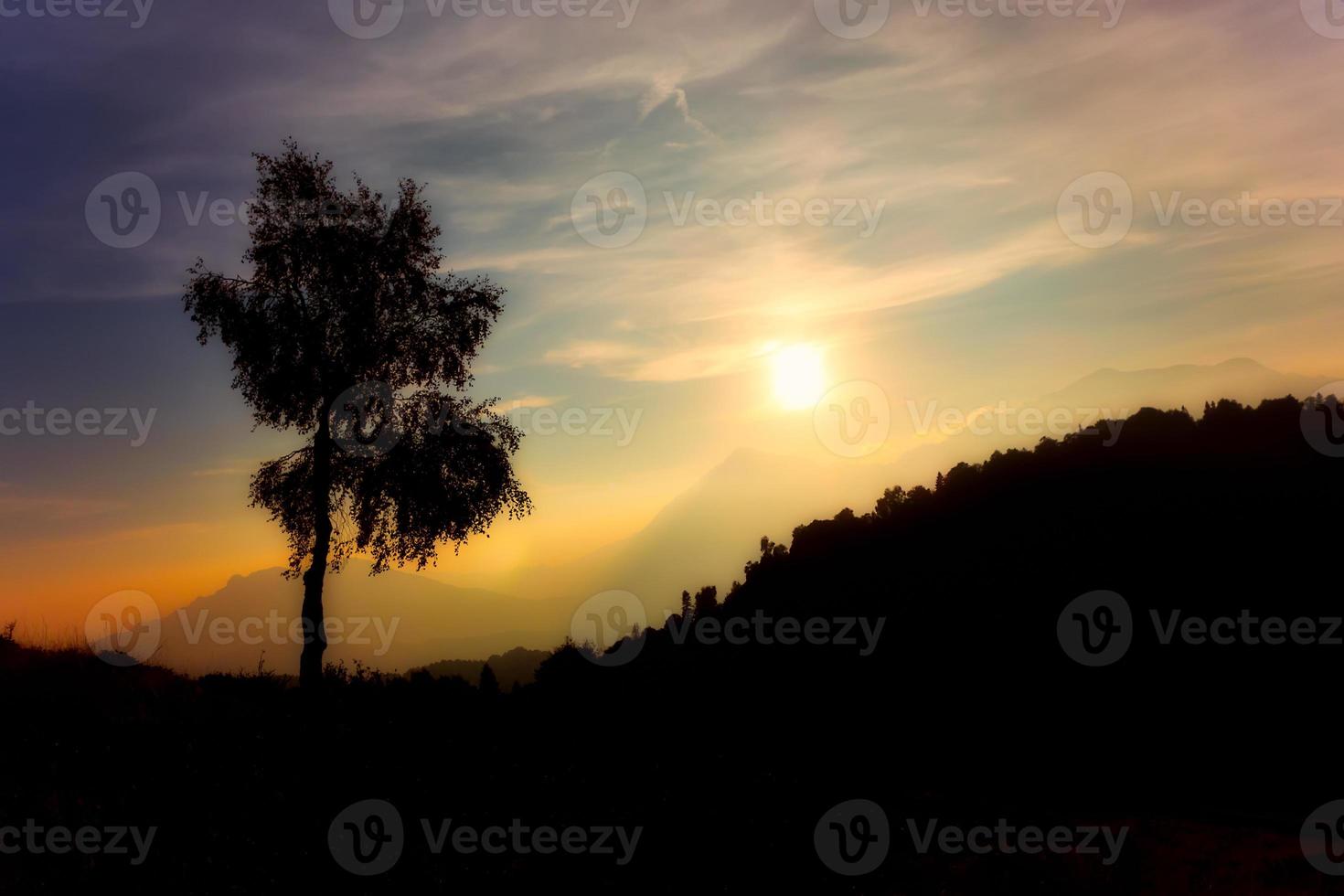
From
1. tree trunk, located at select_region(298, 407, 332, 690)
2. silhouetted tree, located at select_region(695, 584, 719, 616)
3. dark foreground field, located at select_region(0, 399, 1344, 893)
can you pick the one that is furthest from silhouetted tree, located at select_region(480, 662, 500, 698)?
silhouetted tree, located at select_region(695, 584, 719, 616)

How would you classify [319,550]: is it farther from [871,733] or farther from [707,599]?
[871,733]

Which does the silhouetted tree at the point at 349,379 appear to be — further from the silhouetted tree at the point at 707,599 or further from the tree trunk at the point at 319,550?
the silhouetted tree at the point at 707,599

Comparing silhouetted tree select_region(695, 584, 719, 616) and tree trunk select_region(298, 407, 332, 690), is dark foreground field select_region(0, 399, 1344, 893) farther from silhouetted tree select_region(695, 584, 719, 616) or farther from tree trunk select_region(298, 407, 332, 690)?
silhouetted tree select_region(695, 584, 719, 616)

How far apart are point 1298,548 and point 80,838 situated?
28294mm

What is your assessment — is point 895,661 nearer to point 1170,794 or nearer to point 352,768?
point 1170,794

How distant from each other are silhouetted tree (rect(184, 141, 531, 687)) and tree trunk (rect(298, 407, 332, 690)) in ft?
0.13

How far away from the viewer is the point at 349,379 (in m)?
25.3

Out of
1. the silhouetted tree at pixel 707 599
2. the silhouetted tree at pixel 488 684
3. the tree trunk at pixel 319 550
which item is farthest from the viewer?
the silhouetted tree at pixel 707 599

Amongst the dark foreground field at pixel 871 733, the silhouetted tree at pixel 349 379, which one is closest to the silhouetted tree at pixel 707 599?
the dark foreground field at pixel 871 733

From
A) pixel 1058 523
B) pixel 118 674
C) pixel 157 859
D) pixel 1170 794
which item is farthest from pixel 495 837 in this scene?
pixel 1058 523

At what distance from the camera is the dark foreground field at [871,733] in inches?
515

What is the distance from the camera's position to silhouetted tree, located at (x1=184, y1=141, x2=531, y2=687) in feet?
81.5

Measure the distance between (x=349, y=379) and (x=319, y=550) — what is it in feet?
17.3

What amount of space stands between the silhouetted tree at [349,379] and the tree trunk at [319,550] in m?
0.04
